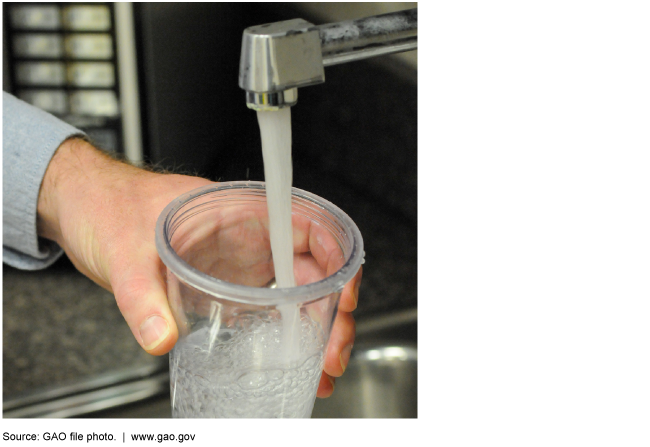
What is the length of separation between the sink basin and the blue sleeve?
389mm

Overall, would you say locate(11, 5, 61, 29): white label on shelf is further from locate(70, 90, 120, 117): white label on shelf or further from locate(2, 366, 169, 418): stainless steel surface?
locate(2, 366, 169, 418): stainless steel surface

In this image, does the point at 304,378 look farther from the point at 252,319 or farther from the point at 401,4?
the point at 401,4

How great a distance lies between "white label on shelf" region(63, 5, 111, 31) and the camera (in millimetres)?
804

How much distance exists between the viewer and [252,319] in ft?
1.19

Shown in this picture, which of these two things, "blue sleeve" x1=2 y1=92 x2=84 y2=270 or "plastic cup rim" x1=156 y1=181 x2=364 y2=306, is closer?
"plastic cup rim" x1=156 y1=181 x2=364 y2=306

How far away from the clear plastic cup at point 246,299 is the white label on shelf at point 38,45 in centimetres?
55

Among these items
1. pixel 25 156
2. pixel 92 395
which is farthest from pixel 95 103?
pixel 92 395

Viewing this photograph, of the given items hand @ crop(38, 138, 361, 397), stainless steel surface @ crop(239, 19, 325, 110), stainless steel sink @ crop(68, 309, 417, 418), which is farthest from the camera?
stainless steel sink @ crop(68, 309, 417, 418)

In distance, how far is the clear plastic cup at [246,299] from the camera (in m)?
0.34

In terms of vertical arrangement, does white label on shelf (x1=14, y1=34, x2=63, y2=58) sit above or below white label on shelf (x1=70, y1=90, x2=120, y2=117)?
above

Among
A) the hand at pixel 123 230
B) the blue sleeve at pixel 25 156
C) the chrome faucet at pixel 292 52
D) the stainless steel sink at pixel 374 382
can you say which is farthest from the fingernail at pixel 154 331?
the stainless steel sink at pixel 374 382

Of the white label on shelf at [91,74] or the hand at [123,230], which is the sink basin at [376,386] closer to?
the hand at [123,230]

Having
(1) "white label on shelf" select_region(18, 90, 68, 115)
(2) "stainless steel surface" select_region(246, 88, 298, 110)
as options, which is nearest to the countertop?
(1) "white label on shelf" select_region(18, 90, 68, 115)

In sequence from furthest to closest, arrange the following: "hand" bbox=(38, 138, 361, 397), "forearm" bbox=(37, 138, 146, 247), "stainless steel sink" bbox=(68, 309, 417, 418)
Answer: "stainless steel sink" bbox=(68, 309, 417, 418) < "forearm" bbox=(37, 138, 146, 247) < "hand" bbox=(38, 138, 361, 397)
